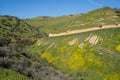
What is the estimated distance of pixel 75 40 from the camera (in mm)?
79688

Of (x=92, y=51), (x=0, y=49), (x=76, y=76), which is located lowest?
(x=76, y=76)

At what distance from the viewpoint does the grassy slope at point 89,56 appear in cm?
5978

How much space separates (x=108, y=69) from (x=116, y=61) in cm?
355

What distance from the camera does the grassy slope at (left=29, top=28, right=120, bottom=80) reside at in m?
59.8

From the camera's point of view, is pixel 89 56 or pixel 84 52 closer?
pixel 89 56

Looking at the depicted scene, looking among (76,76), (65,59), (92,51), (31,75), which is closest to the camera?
(31,75)

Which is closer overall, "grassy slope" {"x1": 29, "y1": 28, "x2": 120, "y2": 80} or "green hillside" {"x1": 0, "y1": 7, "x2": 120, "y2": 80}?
"green hillside" {"x1": 0, "y1": 7, "x2": 120, "y2": 80}

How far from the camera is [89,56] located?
220 ft

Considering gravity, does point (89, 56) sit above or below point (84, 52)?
below

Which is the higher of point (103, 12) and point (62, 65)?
point (103, 12)

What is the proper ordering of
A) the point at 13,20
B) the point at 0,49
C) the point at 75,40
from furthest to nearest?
1. the point at 13,20
2. the point at 75,40
3. the point at 0,49

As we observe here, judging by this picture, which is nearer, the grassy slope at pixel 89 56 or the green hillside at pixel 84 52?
the green hillside at pixel 84 52

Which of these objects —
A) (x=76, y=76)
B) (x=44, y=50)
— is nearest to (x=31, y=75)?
(x=76, y=76)

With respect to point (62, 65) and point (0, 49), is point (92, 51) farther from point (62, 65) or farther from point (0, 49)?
point (0, 49)
